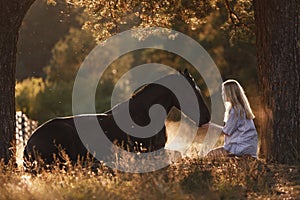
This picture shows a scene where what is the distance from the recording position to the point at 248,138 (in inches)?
435

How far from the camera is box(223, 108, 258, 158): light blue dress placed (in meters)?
11.0

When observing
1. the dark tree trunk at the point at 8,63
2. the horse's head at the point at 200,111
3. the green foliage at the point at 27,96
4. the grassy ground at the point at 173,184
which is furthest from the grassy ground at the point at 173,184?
the green foliage at the point at 27,96

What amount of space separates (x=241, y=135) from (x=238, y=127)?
151 millimetres

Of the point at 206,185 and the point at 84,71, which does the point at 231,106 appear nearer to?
the point at 206,185

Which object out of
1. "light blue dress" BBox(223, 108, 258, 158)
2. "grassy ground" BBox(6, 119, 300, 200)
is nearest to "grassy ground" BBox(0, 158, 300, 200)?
"grassy ground" BBox(6, 119, 300, 200)

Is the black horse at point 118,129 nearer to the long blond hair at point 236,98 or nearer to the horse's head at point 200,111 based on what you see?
the horse's head at point 200,111

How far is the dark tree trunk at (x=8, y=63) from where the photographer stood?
1063cm

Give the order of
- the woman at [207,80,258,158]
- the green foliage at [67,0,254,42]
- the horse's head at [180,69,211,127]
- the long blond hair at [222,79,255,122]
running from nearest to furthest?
1. the long blond hair at [222,79,255,122]
2. the woman at [207,80,258,158]
3. the horse's head at [180,69,211,127]
4. the green foliage at [67,0,254,42]

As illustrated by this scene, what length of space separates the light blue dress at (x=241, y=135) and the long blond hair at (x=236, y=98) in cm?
10

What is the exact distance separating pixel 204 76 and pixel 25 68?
2498cm

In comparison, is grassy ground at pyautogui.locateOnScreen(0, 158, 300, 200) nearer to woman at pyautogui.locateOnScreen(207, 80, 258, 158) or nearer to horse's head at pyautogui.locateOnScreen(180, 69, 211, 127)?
woman at pyautogui.locateOnScreen(207, 80, 258, 158)

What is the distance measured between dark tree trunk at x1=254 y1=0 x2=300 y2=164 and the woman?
441mm

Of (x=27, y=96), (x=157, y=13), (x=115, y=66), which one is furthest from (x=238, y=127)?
(x=115, y=66)

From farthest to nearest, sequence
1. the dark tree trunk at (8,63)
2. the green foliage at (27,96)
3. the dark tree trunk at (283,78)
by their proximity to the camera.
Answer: the green foliage at (27,96)
the dark tree trunk at (8,63)
the dark tree trunk at (283,78)
